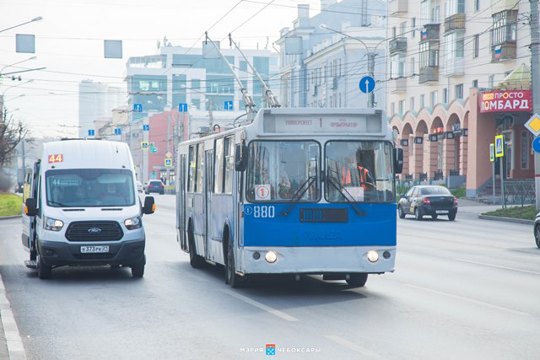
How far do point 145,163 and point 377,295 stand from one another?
478 ft

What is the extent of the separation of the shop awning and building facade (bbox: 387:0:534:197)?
53 millimetres

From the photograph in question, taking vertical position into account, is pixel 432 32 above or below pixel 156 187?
above

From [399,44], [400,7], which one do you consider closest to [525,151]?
[399,44]

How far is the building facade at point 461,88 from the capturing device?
61188mm

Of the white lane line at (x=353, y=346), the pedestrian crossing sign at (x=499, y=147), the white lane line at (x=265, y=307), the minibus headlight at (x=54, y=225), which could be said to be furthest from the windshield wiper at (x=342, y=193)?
the pedestrian crossing sign at (x=499, y=147)

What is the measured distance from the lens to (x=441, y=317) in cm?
1270

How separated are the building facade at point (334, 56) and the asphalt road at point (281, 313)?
63193mm

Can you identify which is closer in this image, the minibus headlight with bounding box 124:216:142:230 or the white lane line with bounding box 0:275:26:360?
the white lane line with bounding box 0:275:26:360

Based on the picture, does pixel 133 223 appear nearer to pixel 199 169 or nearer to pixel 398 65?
pixel 199 169

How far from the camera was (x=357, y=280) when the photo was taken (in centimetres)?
1656

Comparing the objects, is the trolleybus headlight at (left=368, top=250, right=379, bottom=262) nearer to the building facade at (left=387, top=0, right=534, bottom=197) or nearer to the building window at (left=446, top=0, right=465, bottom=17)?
the building facade at (left=387, top=0, right=534, bottom=197)

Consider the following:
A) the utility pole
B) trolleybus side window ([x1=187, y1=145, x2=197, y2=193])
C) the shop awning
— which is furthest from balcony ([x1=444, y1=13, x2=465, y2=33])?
trolleybus side window ([x1=187, y1=145, x2=197, y2=193])

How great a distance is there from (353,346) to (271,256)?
499cm

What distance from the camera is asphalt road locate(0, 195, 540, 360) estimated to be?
33.9ft
